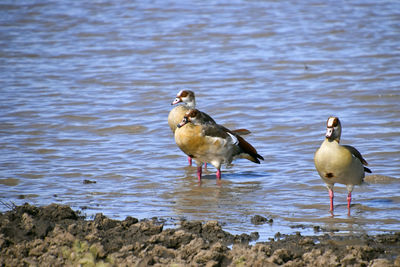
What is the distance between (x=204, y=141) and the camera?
10.1 m

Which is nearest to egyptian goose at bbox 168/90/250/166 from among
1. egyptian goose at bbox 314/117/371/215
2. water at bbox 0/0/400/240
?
water at bbox 0/0/400/240

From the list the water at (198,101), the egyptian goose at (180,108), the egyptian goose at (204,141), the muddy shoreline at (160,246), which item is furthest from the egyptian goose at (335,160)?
the egyptian goose at (180,108)

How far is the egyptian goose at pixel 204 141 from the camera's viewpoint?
10.1 metres

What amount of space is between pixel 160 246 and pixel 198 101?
887 centimetres

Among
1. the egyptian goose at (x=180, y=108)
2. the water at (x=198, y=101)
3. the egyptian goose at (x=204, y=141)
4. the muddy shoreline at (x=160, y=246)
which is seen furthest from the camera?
the egyptian goose at (x=180, y=108)

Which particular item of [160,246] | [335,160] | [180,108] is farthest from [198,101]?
[160,246]

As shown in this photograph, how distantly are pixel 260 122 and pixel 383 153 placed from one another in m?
2.94

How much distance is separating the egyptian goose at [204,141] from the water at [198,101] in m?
0.37

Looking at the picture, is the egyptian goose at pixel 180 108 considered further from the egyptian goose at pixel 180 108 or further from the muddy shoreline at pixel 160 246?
the muddy shoreline at pixel 160 246

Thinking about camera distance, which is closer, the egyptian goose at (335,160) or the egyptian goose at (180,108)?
the egyptian goose at (335,160)

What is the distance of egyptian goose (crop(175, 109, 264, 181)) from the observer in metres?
10.1

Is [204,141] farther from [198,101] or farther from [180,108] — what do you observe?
[198,101]

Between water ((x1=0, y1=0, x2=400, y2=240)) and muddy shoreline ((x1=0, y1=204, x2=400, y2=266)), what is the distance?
25.3 inches

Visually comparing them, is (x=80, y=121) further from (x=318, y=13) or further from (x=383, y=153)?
(x=318, y=13)
